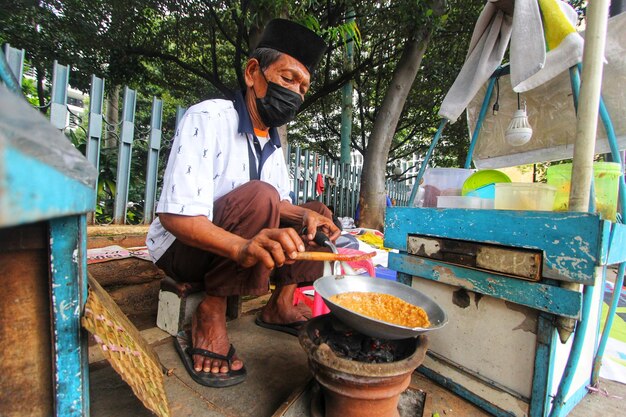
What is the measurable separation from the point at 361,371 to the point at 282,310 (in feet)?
3.45

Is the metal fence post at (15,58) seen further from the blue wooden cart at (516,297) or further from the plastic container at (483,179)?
the plastic container at (483,179)

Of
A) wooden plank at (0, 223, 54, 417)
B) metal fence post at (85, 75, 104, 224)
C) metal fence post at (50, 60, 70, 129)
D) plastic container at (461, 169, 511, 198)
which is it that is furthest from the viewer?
metal fence post at (85, 75, 104, 224)

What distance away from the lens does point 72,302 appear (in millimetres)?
780

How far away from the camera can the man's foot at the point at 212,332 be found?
1.42 metres

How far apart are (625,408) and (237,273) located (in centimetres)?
197

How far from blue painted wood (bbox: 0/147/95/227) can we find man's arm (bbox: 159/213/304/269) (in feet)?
2.34

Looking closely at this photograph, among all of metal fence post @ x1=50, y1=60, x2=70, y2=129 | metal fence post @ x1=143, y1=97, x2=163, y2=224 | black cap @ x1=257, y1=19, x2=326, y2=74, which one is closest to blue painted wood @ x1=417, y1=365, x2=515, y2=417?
black cap @ x1=257, y1=19, x2=326, y2=74

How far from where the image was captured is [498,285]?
126cm

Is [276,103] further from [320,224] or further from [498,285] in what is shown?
[498,285]

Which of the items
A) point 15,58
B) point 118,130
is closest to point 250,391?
point 118,130

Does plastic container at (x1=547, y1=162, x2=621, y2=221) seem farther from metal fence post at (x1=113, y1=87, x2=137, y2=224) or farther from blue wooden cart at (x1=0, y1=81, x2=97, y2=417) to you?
metal fence post at (x1=113, y1=87, x2=137, y2=224)

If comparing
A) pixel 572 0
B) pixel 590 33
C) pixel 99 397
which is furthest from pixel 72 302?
pixel 572 0

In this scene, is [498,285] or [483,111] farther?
[483,111]

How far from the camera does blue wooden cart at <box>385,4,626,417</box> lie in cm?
108
